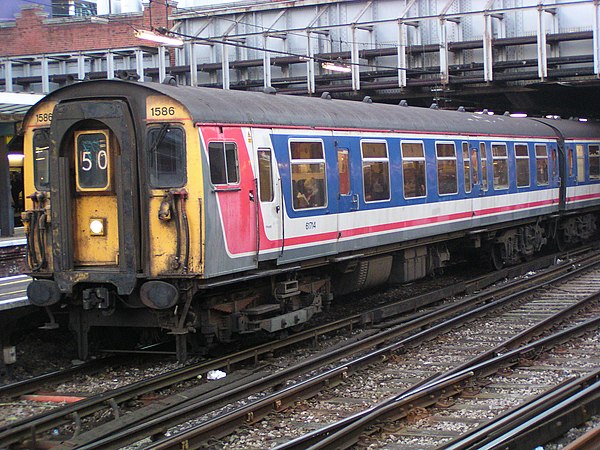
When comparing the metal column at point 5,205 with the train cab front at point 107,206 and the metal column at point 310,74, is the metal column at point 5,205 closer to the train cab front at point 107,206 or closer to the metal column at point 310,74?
the metal column at point 310,74

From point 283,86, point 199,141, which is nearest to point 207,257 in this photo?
point 199,141

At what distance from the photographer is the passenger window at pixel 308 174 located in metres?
11.3

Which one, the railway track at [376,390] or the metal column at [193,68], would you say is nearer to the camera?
the railway track at [376,390]

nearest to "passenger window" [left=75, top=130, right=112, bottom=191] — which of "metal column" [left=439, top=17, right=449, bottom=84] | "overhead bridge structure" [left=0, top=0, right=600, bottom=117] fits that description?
"overhead bridge structure" [left=0, top=0, right=600, bottom=117]

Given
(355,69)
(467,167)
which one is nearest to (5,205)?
(355,69)

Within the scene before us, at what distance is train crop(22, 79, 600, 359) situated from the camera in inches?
382

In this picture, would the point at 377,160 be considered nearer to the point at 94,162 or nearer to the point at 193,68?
the point at 94,162

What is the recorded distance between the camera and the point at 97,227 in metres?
10.1

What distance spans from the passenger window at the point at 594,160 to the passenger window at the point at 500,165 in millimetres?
5792

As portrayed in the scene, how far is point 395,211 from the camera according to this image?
44.6ft

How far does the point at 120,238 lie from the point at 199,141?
56.9 inches

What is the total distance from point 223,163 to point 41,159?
2.27 meters

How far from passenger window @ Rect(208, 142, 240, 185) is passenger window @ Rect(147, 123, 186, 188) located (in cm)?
33

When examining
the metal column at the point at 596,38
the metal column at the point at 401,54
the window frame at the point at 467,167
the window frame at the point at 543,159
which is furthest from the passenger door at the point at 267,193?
the metal column at the point at 401,54
